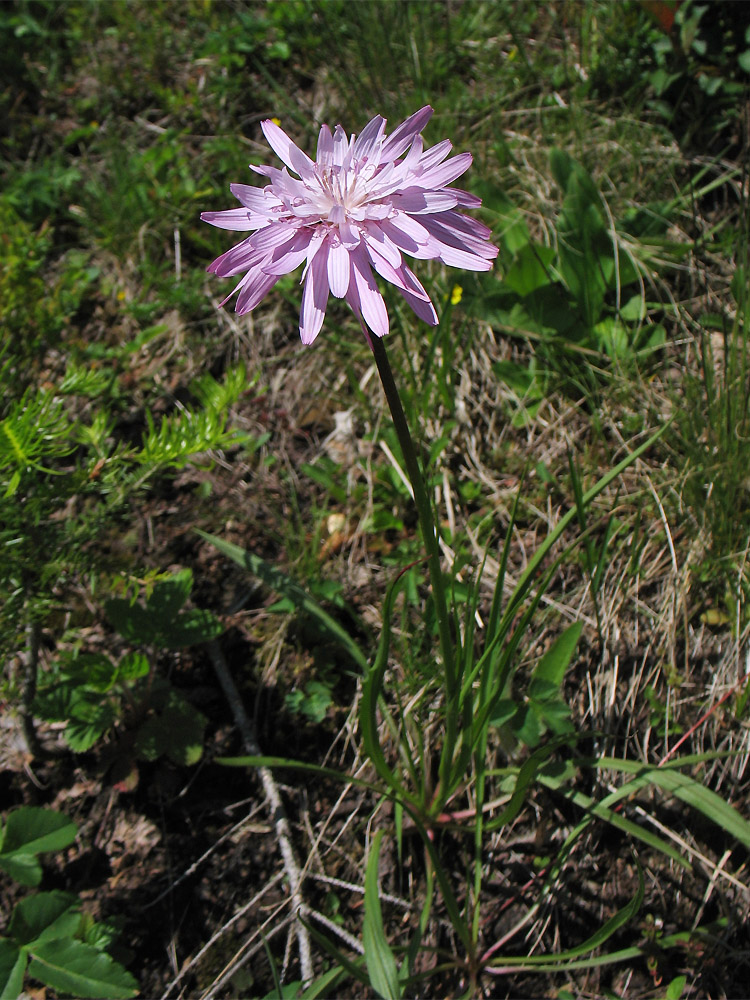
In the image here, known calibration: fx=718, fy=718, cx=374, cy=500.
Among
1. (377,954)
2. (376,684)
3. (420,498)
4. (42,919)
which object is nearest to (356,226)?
(420,498)

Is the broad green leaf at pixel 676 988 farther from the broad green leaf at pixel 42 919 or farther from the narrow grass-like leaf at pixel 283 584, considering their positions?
the broad green leaf at pixel 42 919

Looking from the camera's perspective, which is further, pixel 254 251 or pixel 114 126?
pixel 114 126

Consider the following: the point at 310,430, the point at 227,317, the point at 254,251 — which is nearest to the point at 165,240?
the point at 227,317

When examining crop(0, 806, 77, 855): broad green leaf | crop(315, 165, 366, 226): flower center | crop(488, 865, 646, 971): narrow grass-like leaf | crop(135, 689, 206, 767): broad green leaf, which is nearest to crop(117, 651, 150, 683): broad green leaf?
crop(135, 689, 206, 767): broad green leaf

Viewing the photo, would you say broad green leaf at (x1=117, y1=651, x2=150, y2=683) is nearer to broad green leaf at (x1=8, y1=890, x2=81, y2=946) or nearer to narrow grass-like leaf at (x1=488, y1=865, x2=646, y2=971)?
broad green leaf at (x1=8, y1=890, x2=81, y2=946)

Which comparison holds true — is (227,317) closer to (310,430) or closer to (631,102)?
(310,430)

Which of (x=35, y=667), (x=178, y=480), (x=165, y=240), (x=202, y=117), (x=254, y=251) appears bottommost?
(x=35, y=667)

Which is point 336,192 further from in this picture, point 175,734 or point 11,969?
point 11,969
